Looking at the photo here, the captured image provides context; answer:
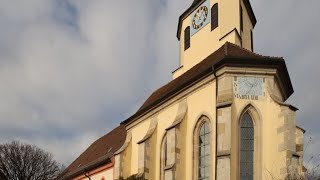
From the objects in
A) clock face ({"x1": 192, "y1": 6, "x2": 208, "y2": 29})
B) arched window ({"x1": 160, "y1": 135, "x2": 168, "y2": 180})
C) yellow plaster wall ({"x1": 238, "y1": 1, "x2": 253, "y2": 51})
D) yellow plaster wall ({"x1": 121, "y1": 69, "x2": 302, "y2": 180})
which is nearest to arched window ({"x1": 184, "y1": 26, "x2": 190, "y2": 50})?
clock face ({"x1": 192, "y1": 6, "x2": 208, "y2": 29})

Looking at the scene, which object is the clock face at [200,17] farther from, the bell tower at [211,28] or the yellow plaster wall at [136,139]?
the yellow plaster wall at [136,139]

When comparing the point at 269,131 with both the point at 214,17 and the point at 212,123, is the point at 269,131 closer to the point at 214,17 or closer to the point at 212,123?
the point at 212,123

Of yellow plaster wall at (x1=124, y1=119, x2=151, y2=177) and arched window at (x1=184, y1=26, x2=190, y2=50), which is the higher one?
arched window at (x1=184, y1=26, x2=190, y2=50)

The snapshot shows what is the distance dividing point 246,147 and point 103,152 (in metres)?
17.6

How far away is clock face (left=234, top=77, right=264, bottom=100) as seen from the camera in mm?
20594

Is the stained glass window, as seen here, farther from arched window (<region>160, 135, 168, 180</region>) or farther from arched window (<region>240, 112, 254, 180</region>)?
arched window (<region>160, 135, 168, 180</region>)

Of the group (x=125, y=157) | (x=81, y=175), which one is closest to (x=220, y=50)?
(x=125, y=157)

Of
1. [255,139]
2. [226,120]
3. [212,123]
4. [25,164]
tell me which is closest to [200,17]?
[212,123]

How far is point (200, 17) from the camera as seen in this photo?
28406 millimetres

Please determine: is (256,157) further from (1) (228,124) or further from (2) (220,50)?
(2) (220,50)

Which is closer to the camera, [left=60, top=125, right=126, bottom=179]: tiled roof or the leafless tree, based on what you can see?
[left=60, top=125, right=126, bottom=179]: tiled roof

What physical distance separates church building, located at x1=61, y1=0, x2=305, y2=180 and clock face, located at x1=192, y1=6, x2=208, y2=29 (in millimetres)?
664

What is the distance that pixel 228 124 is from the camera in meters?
20.0

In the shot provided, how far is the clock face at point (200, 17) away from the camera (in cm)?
2783
